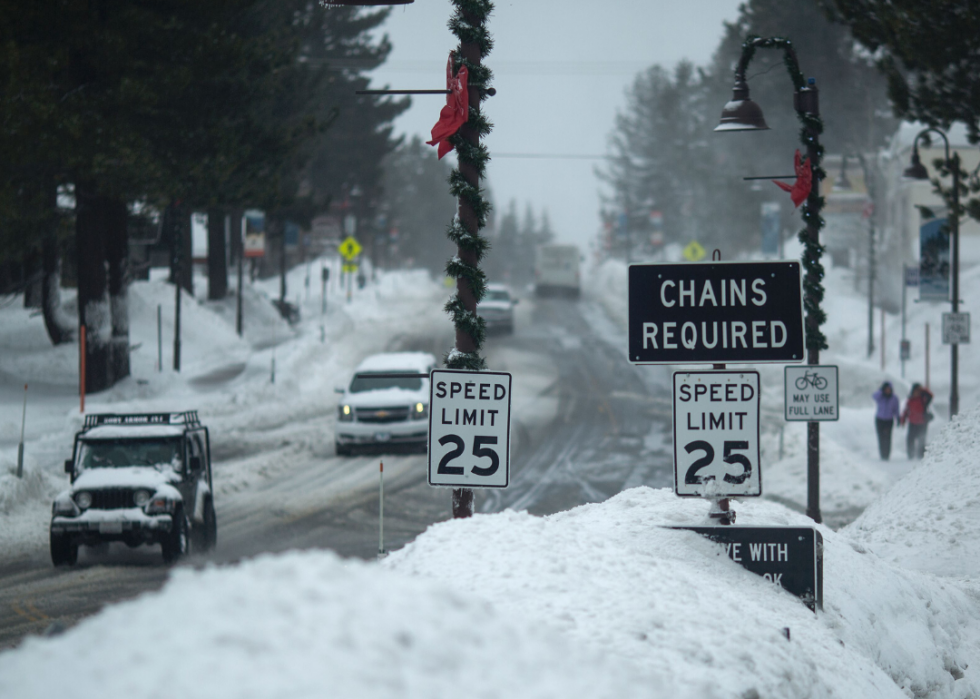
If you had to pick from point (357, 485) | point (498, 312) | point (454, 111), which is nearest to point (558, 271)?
point (498, 312)

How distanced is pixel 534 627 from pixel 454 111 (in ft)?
19.2

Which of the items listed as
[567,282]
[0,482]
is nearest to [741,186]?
[567,282]

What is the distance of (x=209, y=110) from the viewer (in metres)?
25.7

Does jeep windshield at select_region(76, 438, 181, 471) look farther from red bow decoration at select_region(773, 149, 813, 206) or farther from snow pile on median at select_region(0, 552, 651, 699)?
snow pile on median at select_region(0, 552, 651, 699)

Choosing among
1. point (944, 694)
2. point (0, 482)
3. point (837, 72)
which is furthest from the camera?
point (837, 72)

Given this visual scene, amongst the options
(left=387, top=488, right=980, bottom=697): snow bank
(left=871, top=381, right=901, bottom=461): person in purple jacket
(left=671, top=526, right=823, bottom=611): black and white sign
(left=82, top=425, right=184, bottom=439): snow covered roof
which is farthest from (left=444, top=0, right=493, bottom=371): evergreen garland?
(left=871, top=381, right=901, bottom=461): person in purple jacket

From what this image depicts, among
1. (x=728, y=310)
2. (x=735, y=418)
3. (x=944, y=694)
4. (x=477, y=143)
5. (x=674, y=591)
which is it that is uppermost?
(x=477, y=143)

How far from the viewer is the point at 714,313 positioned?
8.51 meters

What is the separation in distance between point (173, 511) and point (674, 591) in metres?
8.37

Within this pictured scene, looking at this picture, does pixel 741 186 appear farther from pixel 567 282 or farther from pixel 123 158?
pixel 123 158

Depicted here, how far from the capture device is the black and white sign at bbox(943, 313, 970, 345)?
23.2 m

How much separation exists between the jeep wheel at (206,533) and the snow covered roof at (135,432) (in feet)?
3.78

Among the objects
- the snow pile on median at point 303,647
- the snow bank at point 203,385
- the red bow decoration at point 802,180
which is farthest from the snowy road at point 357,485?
the snow pile on median at point 303,647

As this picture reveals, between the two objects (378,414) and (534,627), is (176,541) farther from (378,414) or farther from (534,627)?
(534,627)
